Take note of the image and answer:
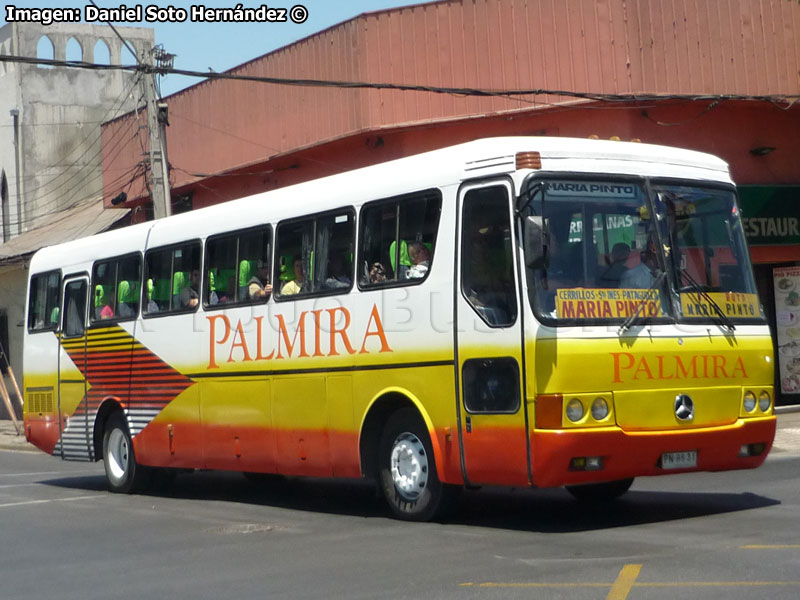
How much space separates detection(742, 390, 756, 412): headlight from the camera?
10.3 metres

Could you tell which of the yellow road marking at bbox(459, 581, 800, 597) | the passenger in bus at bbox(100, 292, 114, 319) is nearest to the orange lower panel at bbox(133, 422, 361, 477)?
the passenger in bus at bbox(100, 292, 114, 319)

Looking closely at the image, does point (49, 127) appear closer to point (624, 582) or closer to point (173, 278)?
point (173, 278)

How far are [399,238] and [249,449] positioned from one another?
11.3 ft

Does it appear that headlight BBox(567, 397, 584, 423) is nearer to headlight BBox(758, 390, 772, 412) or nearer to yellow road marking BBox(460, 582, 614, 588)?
headlight BBox(758, 390, 772, 412)

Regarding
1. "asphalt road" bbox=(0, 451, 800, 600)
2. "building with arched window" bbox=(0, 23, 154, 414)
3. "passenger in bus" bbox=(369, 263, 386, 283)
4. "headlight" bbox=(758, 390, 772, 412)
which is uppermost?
"building with arched window" bbox=(0, 23, 154, 414)

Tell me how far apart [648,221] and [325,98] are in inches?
561

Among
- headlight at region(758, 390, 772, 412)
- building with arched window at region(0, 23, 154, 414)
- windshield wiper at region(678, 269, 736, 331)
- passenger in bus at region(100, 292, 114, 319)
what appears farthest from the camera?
building with arched window at region(0, 23, 154, 414)

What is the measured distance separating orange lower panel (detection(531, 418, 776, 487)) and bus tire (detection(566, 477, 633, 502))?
64.1 inches

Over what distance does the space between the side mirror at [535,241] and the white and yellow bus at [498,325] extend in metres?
0.02

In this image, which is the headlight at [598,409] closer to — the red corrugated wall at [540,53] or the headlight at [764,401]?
the headlight at [764,401]

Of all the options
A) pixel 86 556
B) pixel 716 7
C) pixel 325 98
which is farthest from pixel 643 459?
pixel 325 98

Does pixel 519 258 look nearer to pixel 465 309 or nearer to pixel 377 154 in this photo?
pixel 465 309

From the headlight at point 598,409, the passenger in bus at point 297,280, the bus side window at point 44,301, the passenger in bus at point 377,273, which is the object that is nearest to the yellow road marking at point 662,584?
the headlight at point 598,409

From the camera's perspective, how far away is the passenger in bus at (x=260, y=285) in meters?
12.8
